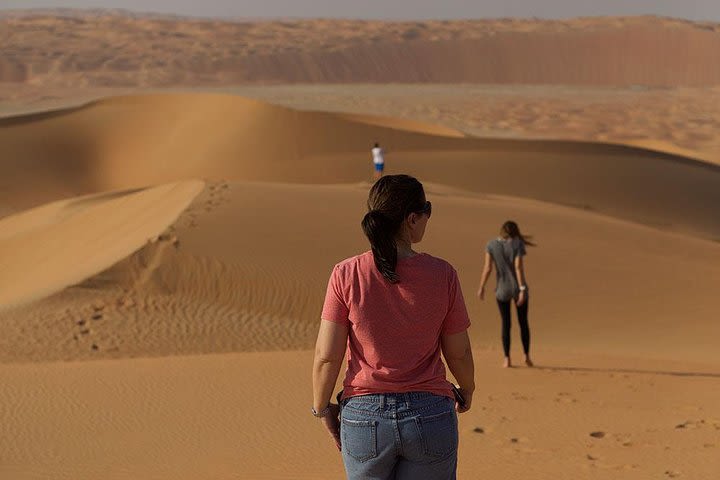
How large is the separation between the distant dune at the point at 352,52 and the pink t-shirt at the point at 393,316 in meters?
83.7

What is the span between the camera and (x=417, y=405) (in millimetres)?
3607

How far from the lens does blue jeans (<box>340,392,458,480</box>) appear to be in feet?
11.7

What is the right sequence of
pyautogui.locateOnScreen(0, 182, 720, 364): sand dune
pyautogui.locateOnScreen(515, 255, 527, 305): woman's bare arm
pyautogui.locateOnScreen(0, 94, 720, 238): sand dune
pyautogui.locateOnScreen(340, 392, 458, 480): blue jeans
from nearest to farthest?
pyautogui.locateOnScreen(340, 392, 458, 480): blue jeans, pyautogui.locateOnScreen(515, 255, 527, 305): woman's bare arm, pyautogui.locateOnScreen(0, 182, 720, 364): sand dune, pyautogui.locateOnScreen(0, 94, 720, 238): sand dune

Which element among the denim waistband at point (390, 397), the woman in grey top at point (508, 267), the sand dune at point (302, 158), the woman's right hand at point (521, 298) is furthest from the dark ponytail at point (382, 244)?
the sand dune at point (302, 158)

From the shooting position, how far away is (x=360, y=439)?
358cm

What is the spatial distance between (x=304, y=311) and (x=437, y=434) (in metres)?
11.3

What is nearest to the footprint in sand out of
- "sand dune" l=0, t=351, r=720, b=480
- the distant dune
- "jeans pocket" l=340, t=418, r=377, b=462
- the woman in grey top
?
"sand dune" l=0, t=351, r=720, b=480

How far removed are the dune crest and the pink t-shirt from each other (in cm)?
1140

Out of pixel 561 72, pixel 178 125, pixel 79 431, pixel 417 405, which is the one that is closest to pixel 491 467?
pixel 79 431

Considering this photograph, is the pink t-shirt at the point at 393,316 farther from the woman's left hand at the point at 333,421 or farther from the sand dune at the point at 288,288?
the sand dune at the point at 288,288

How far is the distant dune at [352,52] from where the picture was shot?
94.5 metres

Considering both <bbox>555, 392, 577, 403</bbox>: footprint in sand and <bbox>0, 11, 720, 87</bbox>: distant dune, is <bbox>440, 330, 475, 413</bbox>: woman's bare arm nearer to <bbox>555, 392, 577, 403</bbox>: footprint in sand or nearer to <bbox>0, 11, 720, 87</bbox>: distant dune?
<bbox>555, 392, 577, 403</bbox>: footprint in sand

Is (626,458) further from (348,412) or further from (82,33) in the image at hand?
(82,33)

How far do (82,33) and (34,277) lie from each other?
97.7 metres
